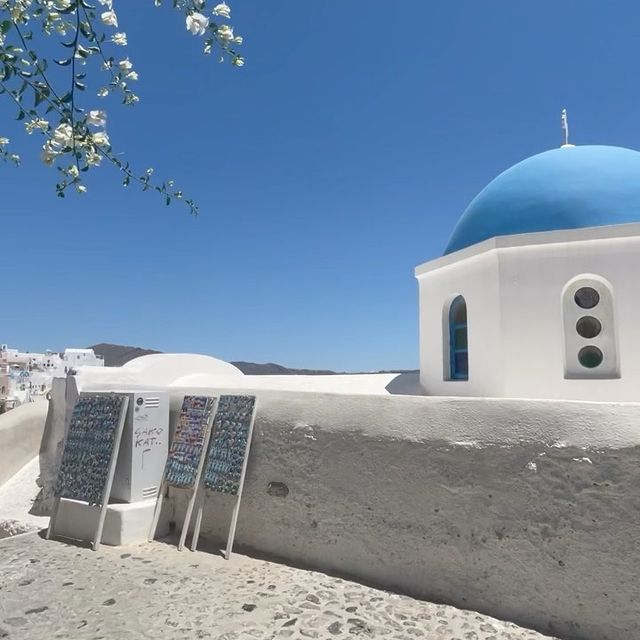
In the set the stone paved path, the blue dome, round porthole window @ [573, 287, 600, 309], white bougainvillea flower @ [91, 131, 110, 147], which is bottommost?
the stone paved path

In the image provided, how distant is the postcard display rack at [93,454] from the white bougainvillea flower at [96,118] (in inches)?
142

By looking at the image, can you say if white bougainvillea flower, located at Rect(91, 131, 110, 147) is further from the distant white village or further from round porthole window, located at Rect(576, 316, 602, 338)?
the distant white village

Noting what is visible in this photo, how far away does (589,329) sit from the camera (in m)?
5.80

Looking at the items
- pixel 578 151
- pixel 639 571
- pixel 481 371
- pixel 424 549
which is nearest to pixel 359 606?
pixel 424 549

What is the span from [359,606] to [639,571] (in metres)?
1.96

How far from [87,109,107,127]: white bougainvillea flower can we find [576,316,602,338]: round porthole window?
551 cm

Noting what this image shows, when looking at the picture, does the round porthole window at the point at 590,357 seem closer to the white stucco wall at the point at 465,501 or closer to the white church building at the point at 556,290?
the white church building at the point at 556,290

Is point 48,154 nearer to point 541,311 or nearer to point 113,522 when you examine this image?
point 113,522

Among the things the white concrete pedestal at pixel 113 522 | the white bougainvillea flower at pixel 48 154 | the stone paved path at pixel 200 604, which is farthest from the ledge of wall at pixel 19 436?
the white bougainvillea flower at pixel 48 154

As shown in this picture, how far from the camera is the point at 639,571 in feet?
10.4

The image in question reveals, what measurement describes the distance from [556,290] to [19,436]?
25.8 feet

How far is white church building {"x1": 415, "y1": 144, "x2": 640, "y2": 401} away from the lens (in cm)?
553

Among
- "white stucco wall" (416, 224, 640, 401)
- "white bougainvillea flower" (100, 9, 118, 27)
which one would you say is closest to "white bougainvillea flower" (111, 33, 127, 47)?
"white bougainvillea flower" (100, 9, 118, 27)

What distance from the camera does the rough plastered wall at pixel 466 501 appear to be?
330 centimetres
